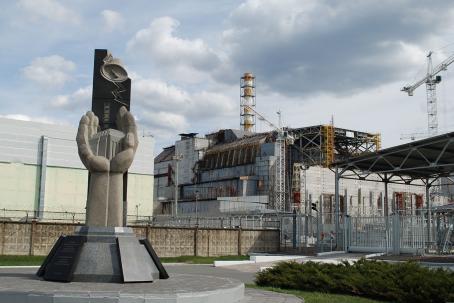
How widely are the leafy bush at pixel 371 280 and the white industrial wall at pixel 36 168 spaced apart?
136 ft

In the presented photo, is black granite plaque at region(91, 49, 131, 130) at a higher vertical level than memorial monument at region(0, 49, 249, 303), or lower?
higher

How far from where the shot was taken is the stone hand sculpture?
14.5 meters

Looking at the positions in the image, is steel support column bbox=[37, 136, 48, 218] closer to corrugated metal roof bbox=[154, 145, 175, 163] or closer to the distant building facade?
the distant building facade

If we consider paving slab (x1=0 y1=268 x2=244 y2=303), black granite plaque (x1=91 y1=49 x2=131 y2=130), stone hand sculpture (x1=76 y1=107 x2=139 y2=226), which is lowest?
paving slab (x1=0 y1=268 x2=244 y2=303)

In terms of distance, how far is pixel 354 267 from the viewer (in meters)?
15.4

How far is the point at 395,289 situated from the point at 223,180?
66.9m

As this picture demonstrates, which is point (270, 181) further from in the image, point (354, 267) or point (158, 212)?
point (354, 267)

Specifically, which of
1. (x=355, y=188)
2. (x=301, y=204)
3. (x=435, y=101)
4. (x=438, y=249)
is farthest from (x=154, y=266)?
(x=435, y=101)

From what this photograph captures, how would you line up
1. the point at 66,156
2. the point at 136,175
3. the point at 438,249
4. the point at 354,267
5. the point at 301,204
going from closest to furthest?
1. the point at 354,267
2. the point at 438,249
3. the point at 66,156
4. the point at 136,175
5. the point at 301,204

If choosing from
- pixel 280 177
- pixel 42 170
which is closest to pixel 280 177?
pixel 280 177

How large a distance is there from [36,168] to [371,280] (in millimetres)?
45624

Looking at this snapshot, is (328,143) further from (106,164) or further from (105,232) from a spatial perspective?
(105,232)

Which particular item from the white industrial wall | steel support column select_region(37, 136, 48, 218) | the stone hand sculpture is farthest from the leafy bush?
steel support column select_region(37, 136, 48, 218)

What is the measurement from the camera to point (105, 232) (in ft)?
45.8
